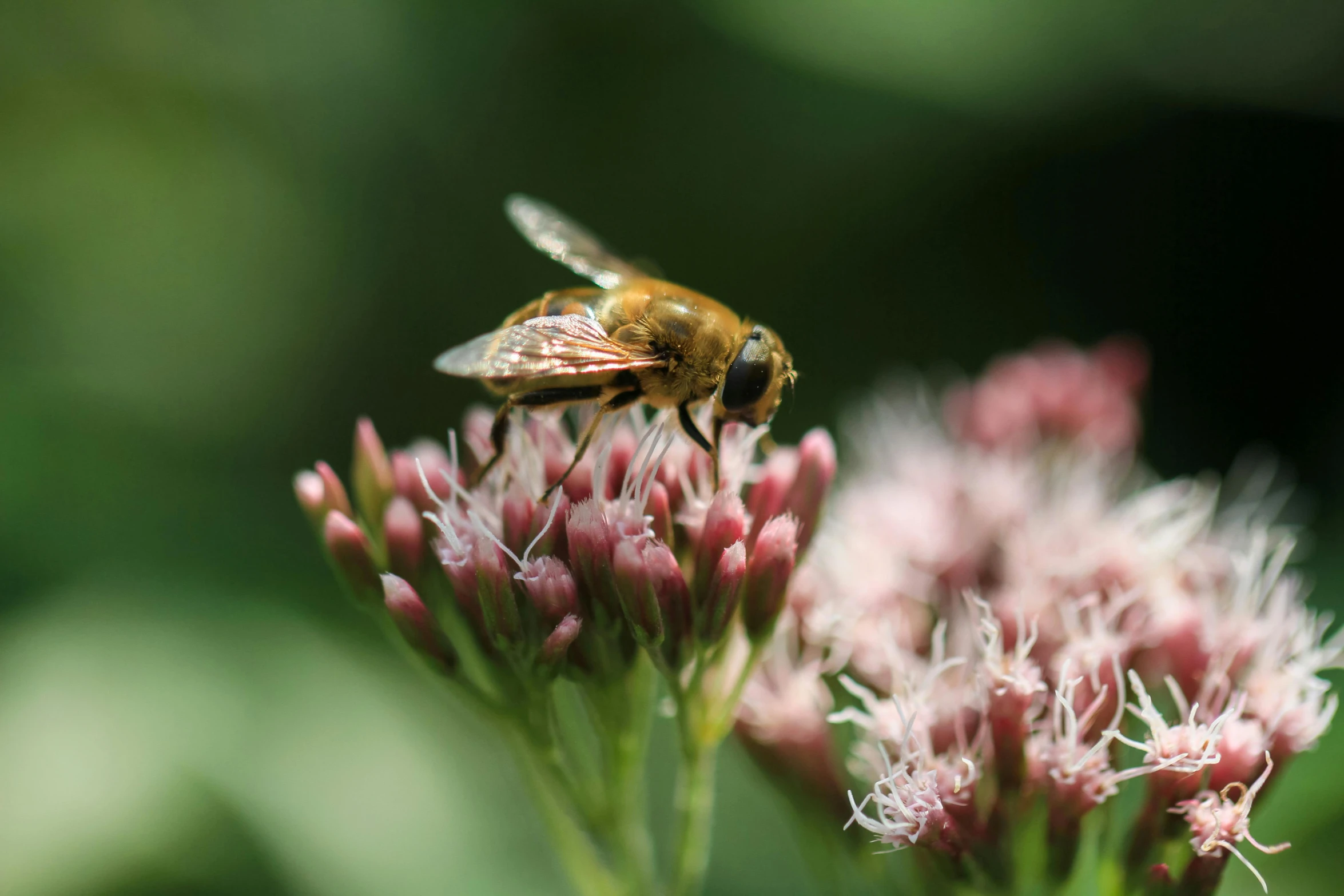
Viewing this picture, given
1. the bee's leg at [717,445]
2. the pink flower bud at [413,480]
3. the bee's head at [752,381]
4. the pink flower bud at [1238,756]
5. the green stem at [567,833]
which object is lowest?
the green stem at [567,833]

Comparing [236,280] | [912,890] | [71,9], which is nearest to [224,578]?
[236,280]

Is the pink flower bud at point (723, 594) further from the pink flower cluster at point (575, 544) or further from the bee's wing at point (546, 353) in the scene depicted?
the bee's wing at point (546, 353)

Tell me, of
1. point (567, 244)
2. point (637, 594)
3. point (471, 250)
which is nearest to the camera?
point (637, 594)

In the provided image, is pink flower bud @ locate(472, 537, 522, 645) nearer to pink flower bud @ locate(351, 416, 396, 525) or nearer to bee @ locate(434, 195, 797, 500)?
bee @ locate(434, 195, 797, 500)

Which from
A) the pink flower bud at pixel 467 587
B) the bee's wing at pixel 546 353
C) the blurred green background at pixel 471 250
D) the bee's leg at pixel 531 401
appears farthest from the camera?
the blurred green background at pixel 471 250

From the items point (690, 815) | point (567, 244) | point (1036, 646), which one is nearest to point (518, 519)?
point (690, 815)

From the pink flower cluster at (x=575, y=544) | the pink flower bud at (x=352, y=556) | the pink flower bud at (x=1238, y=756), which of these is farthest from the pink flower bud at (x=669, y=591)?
the pink flower bud at (x=1238, y=756)

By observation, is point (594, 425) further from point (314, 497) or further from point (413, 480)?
point (314, 497)
